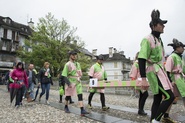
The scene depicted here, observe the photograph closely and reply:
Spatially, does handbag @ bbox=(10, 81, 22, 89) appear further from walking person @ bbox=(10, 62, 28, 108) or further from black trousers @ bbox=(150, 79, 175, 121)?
black trousers @ bbox=(150, 79, 175, 121)

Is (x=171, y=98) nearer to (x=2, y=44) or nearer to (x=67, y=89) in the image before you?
(x=67, y=89)

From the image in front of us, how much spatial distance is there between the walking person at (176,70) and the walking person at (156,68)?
48.7 inches

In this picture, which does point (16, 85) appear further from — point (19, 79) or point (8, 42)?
point (8, 42)

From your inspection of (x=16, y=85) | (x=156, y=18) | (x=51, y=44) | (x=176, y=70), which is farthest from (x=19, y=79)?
(x=51, y=44)

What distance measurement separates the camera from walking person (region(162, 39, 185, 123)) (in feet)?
14.2

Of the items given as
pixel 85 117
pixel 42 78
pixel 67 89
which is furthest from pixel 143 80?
pixel 42 78

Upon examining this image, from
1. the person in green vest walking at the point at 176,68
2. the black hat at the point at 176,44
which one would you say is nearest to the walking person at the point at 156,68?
the person in green vest walking at the point at 176,68

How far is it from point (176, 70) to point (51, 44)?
94.3 feet

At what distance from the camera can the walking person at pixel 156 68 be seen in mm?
3033

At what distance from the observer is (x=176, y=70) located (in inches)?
175

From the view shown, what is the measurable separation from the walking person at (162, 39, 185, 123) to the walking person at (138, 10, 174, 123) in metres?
1.24

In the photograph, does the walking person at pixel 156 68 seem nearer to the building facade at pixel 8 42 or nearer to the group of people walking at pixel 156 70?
the group of people walking at pixel 156 70

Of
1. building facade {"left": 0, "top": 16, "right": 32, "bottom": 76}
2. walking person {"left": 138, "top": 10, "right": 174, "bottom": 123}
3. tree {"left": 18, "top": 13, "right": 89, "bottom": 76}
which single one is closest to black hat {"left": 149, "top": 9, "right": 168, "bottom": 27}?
walking person {"left": 138, "top": 10, "right": 174, "bottom": 123}

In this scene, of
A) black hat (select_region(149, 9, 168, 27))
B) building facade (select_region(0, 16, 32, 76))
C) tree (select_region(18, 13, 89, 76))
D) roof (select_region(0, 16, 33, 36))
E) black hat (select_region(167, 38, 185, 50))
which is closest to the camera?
black hat (select_region(149, 9, 168, 27))
